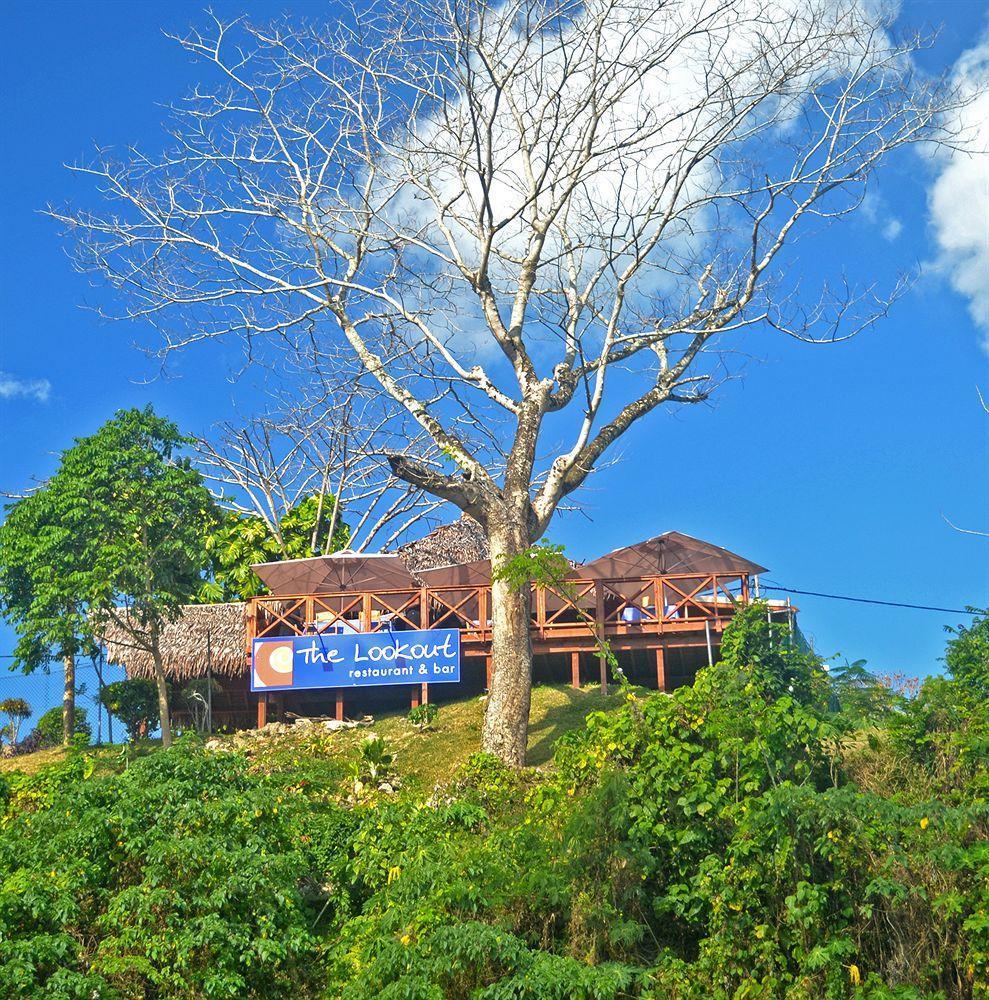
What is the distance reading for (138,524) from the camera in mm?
18359

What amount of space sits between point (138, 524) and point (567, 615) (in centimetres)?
657

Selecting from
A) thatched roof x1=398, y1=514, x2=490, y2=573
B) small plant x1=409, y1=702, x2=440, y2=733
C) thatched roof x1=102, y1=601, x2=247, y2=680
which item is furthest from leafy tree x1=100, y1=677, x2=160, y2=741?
small plant x1=409, y1=702, x2=440, y2=733

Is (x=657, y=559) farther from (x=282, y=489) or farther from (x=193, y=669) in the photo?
(x=282, y=489)

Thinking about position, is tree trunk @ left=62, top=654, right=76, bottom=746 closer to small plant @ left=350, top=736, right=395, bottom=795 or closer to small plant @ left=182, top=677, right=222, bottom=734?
small plant @ left=182, top=677, right=222, bottom=734

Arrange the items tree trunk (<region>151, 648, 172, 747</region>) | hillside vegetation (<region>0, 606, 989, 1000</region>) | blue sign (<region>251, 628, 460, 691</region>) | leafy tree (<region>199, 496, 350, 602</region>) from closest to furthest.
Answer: hillside vegetation (<region>0, 606, 989, 1000</region>) → tree trunk (<region>151, 648, 172, 747</region>) → blue sign (<region>251, 628, 460, 691</region>) → leafy tree (<region>199, 496, 350, 602</region>)

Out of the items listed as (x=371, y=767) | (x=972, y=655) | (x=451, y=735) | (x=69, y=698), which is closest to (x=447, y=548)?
(x=451, y=735)

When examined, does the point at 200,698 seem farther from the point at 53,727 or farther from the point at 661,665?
the point at 661,665

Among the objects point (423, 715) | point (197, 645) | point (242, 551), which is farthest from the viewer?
point (242, 551)

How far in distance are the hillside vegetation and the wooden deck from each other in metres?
6.90

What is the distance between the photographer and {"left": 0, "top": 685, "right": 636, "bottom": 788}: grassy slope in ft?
49.9

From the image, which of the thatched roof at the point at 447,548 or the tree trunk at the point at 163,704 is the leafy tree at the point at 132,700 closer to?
the tree trunk at the point at 163,704

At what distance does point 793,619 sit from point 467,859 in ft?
31.8

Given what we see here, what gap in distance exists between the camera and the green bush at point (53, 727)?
20562 mm

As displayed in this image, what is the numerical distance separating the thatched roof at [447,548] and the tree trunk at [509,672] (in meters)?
4.97
